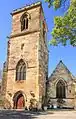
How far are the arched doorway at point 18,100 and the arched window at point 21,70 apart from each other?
6.77 ft

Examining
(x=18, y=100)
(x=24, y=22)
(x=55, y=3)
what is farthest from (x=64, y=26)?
(x=24, y=22)

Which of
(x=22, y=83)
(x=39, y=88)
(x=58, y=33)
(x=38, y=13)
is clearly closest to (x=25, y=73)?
(x=22, y=83)

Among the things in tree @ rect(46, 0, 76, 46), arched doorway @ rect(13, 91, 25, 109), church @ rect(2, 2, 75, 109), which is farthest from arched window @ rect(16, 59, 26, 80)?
tree @ rect(46, 0, 76, 46)

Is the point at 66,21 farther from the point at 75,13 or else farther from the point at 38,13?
the point at 38,13

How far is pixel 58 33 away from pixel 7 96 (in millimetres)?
18287

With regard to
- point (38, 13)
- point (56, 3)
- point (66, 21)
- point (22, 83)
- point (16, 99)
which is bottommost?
point (16, 99)

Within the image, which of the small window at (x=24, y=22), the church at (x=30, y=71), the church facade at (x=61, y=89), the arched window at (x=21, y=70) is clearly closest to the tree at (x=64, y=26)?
the church at (x=30, y=71)

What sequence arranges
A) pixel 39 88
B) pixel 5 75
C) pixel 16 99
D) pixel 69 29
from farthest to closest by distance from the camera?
pixel 5 75 → pixel 16 99 → pixel 39 88 → pixel 69 29

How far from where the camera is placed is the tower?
2822 cm

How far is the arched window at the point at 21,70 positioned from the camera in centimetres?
2961

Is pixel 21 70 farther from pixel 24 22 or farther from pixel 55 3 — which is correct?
pixel 55 3

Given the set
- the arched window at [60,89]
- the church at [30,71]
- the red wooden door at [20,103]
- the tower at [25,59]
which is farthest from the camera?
the arched window at [60,89]

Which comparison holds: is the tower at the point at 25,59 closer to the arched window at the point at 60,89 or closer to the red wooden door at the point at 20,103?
the red wooden door at the point at 20,103

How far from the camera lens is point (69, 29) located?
508 inches
